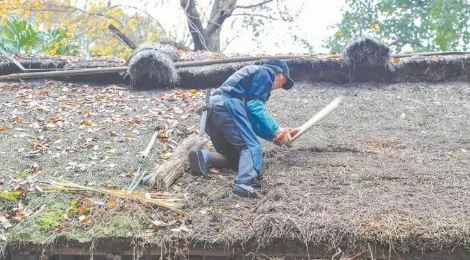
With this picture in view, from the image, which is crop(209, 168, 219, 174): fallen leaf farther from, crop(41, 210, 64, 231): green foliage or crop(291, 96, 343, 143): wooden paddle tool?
crop(41, 210, 64, 231): green foliage

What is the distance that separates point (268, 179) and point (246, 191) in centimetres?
38

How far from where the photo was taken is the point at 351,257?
345 cm

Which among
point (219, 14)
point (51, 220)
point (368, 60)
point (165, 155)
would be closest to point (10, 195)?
point (51, 220)

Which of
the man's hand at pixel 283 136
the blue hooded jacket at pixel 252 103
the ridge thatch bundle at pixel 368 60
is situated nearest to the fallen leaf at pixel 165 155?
the blue hooded jacket at pixel 252 103

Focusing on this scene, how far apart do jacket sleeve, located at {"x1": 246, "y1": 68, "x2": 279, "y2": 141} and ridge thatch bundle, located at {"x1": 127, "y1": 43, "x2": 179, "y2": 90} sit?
9.90ft

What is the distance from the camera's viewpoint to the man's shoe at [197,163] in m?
4.49

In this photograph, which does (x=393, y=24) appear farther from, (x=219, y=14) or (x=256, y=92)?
(x=256, y=92)

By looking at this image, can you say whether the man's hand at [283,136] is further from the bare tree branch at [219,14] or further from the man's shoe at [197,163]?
the bare tree branch at [219,14]

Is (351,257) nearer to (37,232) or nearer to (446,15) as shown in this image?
(37,232)

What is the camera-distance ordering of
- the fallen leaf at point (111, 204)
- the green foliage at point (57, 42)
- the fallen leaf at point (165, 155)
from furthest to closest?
the green foliage at point (57, 42) < the fallen leaf at point (165, 155) < the fallen leaf at point (111, 204)

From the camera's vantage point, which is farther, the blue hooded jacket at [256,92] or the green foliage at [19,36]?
the green foliage at [19,36]

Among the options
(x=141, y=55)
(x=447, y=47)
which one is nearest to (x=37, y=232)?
(x=141, y=55)

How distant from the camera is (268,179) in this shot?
4.45 meters

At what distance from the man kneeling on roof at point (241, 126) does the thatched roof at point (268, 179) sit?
0.55 feet
